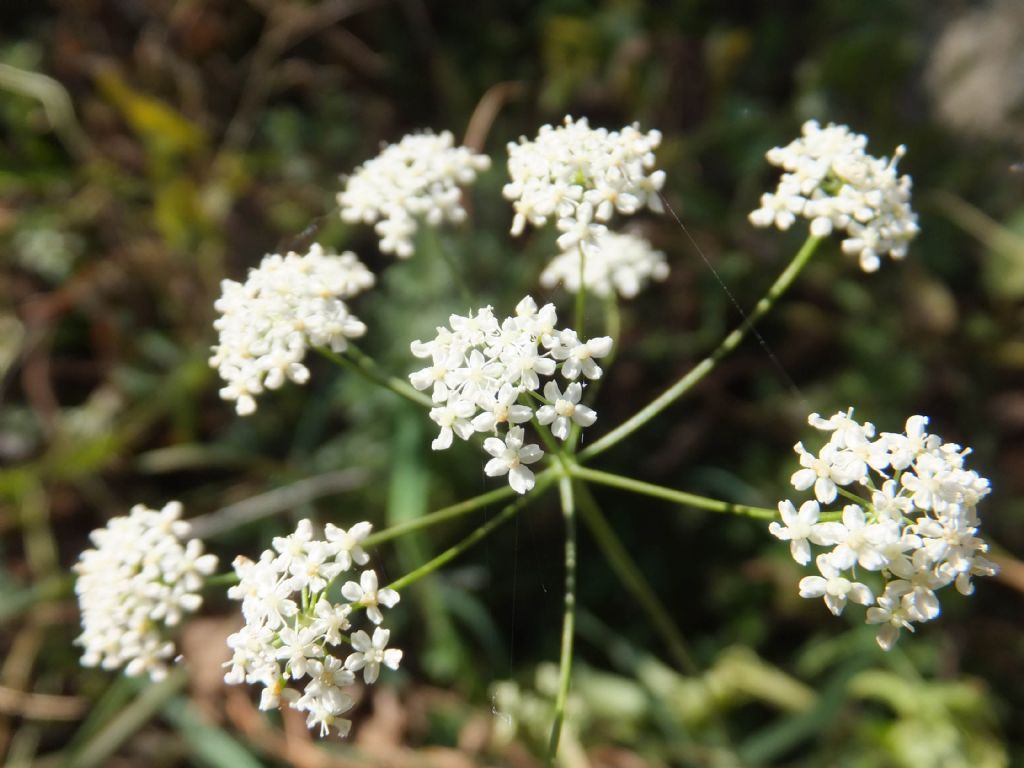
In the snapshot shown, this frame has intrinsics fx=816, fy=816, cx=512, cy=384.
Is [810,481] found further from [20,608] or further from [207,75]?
[207,75]

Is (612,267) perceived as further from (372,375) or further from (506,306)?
(372,375)

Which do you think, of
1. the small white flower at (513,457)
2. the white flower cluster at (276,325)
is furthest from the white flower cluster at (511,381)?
the white flower cluster at (276,325)

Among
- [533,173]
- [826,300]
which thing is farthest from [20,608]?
[826,300]

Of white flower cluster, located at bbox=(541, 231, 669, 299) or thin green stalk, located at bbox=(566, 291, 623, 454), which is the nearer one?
thin green stalk, located at bbox=(566, 291, 623, 454)

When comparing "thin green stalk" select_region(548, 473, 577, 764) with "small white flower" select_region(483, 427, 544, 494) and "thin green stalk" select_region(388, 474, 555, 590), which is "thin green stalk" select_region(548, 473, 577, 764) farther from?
"small white flower" select_region(483, 427, 544, 494)

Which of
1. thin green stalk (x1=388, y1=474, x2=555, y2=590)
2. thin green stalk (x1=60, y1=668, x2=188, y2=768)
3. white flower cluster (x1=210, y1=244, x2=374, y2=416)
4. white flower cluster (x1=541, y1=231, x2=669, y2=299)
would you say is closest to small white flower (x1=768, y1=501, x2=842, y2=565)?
thin green stalk (x1=388, y1=474, x2=555, y2=590)

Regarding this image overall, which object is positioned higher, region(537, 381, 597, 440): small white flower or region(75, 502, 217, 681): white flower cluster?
region(537, 381, 597, 440): small white flower

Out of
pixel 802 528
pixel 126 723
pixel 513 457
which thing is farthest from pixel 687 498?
pixel 126 723
